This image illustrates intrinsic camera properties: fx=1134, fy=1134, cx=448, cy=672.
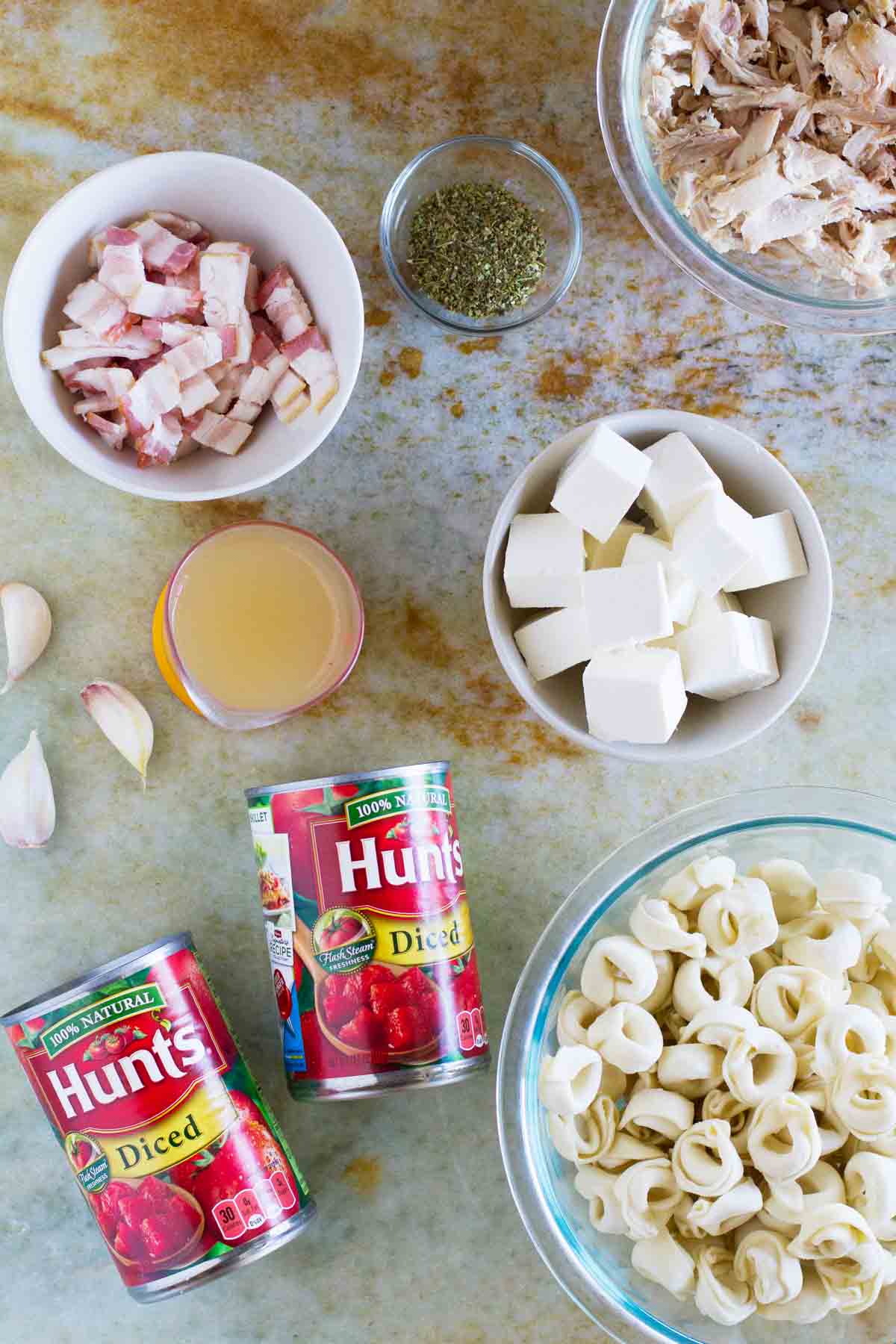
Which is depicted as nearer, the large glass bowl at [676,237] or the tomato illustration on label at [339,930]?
the tomato illustration on label at [339,930]

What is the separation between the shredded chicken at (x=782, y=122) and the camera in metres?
1.10

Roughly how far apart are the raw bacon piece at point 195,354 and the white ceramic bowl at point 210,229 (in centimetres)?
10

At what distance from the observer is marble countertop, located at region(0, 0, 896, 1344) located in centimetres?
130

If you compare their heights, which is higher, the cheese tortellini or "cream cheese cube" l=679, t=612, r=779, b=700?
"cream cheese cube" l=679, t=612, r=779, b=700

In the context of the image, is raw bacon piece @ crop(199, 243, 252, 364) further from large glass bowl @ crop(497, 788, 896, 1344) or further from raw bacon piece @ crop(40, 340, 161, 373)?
large glass bowl @ crop(497, 788, 896, 1344)

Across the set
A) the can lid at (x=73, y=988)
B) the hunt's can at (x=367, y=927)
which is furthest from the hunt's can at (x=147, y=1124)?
→ the hunt's can at (x=367, y=927)

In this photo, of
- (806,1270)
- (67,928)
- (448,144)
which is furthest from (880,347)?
(67,928)

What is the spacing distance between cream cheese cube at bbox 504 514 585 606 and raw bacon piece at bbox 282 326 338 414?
253 mm

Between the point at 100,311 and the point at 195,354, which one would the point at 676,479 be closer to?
the point at 195,354

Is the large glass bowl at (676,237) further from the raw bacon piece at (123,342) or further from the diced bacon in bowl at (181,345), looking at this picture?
the raw bacon piece at (123,342)

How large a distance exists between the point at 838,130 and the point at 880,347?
13.0 inches

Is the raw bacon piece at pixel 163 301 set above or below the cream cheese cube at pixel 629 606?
above

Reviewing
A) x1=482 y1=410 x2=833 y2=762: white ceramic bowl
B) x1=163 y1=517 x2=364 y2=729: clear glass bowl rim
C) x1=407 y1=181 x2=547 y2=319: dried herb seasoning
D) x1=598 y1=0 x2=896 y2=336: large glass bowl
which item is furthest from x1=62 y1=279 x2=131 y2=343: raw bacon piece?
x1=598 y1=0 x2=896 y2=336: large glass bowl

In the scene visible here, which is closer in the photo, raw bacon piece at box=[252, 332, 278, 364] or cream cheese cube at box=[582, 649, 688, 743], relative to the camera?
cream cheese cube at box=[582, 649, 688, 743]
